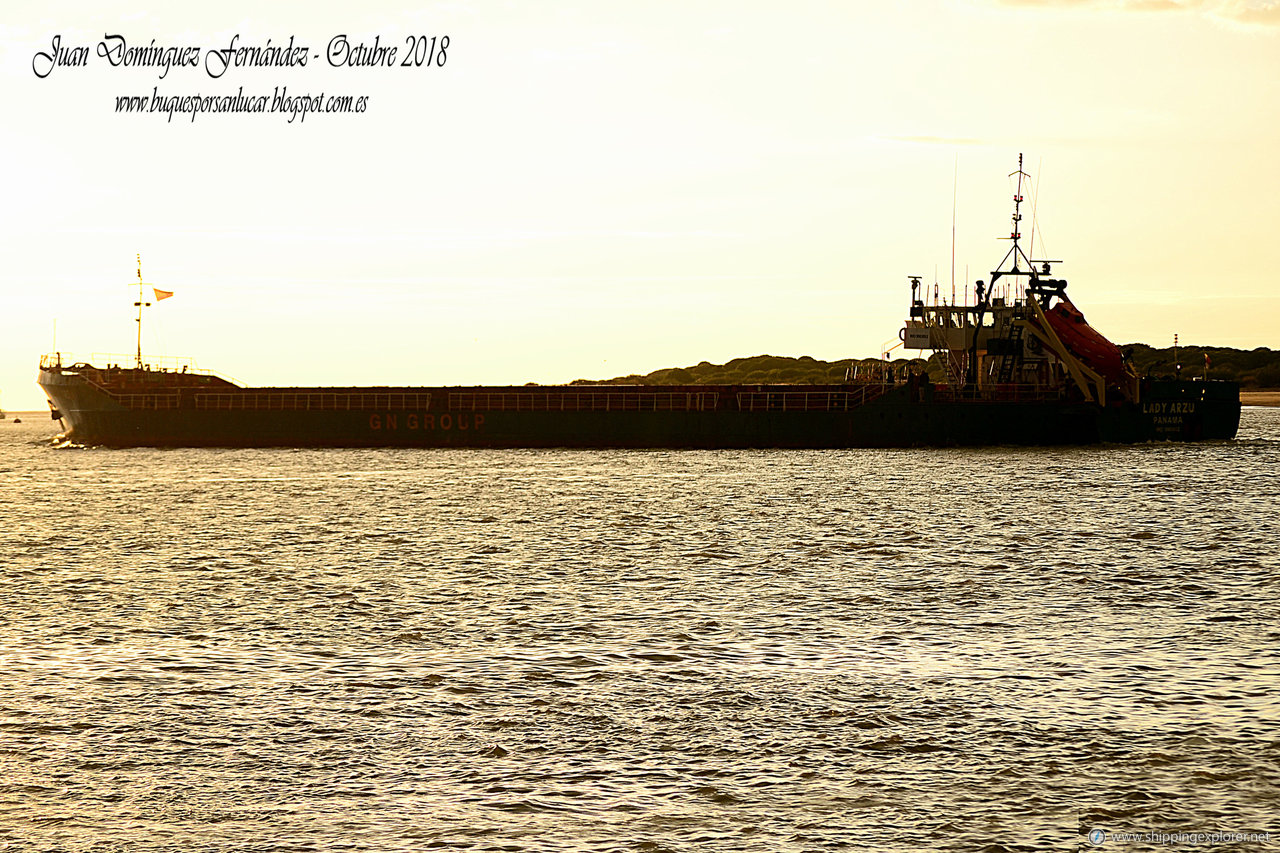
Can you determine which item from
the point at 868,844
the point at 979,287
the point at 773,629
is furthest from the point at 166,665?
the point at 979,287

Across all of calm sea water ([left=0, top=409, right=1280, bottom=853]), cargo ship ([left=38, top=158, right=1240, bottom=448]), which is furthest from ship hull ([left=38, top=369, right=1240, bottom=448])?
calm sea water ([left=0, top=409, right=1280, bottom=853])

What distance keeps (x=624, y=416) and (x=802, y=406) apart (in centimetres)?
1014

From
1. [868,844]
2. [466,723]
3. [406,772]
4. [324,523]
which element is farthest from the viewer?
[324,523]

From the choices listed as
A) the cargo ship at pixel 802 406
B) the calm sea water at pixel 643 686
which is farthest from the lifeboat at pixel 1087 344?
the calm sea water at pixel 643 686

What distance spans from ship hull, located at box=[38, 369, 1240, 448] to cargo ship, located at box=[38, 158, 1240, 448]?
91 millimetres

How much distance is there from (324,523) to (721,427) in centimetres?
3454

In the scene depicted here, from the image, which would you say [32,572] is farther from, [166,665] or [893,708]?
[893,708]

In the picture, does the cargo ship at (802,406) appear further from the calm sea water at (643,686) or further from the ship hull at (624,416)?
the calm sea water at (643,686)

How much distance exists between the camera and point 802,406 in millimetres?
65938

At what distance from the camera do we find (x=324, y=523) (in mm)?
34688

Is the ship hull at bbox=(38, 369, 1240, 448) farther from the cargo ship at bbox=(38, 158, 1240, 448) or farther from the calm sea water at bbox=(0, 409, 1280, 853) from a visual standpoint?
the calm sea water at bbox=(0, 409, 1280, 853)

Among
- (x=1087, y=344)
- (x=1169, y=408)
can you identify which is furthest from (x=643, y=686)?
(x=1169, y=408)

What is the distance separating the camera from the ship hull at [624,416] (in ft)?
203

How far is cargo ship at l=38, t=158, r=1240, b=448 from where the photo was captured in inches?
2424
